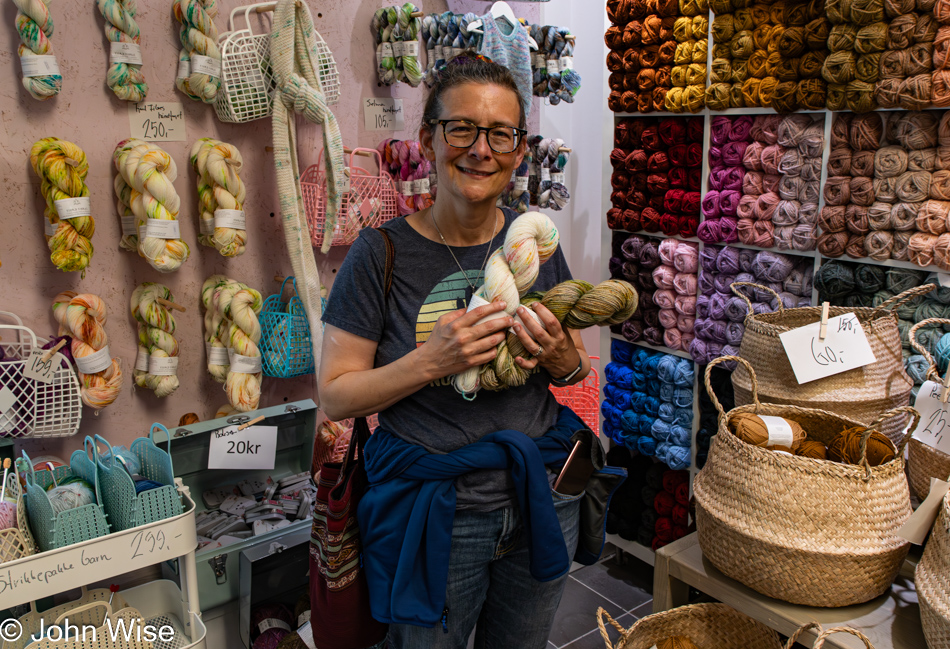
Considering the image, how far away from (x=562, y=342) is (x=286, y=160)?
1.29m

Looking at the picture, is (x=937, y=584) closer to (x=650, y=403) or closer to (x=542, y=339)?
(x=542, y=339)

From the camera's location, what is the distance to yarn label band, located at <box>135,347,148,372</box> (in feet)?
6.74

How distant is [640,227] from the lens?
7.73 ft

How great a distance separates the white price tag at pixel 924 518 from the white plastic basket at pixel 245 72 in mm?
1924

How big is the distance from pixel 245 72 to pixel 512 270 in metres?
1.35

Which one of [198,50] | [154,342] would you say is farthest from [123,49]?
[154,342]

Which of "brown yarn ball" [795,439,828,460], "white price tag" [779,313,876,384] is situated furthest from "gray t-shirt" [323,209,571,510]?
"white price tag" [779,313,876,384]

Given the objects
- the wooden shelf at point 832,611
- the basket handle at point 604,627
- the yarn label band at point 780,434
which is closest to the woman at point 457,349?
the basket handle at point 604,627

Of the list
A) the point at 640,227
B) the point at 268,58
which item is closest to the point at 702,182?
the point at 640,227

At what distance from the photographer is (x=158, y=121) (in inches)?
80.6

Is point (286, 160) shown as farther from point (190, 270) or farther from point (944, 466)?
point (944, 466)

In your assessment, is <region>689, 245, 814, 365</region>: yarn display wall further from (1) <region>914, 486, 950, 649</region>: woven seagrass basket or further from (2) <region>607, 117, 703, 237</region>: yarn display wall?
(1) <region>914, 486, 950, 649</region>: woven seagrass basket

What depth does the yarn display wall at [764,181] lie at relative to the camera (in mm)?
1852

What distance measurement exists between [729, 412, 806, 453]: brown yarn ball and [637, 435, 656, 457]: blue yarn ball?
49.9 inches
